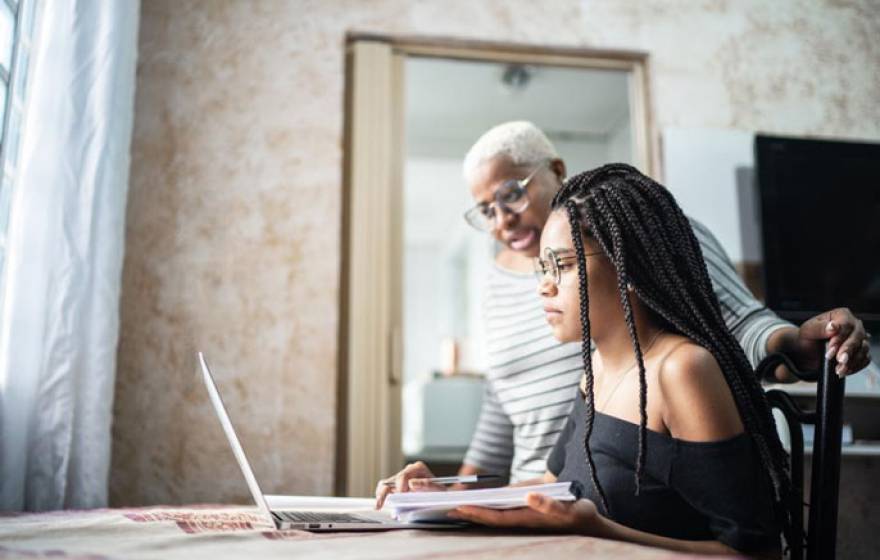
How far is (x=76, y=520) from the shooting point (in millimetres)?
973

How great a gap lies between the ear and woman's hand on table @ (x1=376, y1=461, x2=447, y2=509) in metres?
0.80

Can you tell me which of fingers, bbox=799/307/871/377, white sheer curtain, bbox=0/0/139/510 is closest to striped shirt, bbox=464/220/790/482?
fingers, bbox=799/307/871/377

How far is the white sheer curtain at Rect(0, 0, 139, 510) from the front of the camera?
1544mm

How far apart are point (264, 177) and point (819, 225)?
180 cm

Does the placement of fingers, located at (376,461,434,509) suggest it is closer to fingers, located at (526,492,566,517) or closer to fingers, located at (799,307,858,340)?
fingers, located at (526,492,566,517)

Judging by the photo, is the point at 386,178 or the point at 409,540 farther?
the point at 386,178

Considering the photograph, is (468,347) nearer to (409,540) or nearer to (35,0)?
(35,0)

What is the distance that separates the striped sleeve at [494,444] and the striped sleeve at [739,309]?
591 millimetres

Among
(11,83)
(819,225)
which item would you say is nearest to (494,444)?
(11,83)

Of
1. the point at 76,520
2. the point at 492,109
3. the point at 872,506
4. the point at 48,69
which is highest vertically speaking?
the point at 492,109

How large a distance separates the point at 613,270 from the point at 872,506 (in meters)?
2.03

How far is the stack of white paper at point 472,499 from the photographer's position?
81cm

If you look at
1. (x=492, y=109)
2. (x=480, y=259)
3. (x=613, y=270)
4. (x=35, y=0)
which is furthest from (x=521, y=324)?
(x=480, y=259)

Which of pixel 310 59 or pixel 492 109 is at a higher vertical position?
pixel 492 109
